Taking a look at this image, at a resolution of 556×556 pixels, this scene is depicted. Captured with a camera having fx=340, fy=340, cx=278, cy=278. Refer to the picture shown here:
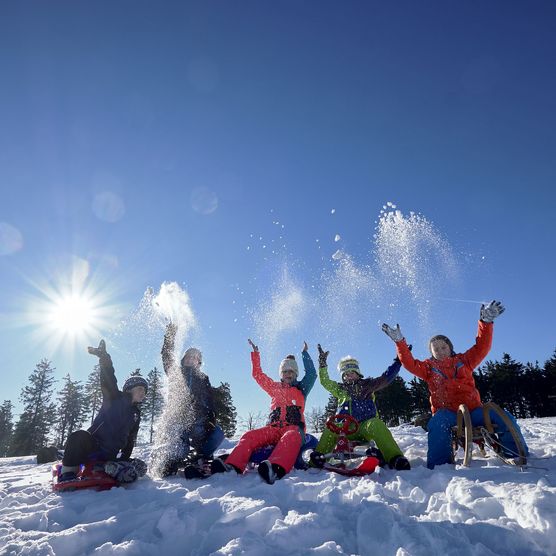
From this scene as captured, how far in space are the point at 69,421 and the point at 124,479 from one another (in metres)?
53.1

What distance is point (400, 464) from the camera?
447 centimetres

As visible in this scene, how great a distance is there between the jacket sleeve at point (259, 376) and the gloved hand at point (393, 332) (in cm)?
261

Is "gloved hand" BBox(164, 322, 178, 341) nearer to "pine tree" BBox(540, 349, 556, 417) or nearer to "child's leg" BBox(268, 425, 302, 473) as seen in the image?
"child's leg" BBox(268, 425, 302, 473)

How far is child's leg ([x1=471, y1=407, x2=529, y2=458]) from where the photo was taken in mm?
4445

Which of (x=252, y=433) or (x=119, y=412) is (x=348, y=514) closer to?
(x=252, y=433)

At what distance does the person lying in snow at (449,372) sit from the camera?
493 centimetres

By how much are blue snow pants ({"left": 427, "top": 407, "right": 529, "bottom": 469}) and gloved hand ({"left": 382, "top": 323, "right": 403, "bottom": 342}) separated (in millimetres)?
1348

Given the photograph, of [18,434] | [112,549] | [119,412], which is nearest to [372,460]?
[112,549]

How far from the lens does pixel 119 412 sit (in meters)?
5.41

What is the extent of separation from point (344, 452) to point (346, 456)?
30 centimetres

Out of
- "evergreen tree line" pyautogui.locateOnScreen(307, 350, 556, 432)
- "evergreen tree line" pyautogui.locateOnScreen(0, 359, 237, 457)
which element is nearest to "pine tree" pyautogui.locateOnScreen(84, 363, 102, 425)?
"evergreen tree line" pyautogui.locateOnScreen(0, 359, 237, 457)

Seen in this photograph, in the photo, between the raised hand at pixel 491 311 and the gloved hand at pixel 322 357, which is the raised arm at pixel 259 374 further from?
the raised hand at pixel 491 311

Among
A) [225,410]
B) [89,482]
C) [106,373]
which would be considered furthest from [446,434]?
[225,410]

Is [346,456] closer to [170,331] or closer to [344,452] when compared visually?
[344,452]
